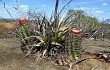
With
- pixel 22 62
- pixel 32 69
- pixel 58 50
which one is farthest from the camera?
pixel 58 50

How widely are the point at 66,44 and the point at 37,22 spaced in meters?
1.97

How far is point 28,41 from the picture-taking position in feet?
37.1

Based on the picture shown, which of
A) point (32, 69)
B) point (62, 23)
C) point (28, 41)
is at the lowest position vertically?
point (32, 69)

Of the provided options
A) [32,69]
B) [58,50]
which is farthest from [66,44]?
[32,69]

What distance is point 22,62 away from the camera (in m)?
9.94

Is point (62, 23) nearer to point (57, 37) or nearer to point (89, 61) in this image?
point (57, 37)

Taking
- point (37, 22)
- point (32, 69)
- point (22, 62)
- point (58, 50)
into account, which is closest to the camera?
point (32, 69)

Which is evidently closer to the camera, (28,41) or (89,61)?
(89,61)

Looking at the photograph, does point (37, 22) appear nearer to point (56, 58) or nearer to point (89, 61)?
point (56, 58)

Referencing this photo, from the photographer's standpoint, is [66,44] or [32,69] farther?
[66,44]

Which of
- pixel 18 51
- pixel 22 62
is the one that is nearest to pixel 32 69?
pixel 22 62

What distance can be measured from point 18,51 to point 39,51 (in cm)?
105

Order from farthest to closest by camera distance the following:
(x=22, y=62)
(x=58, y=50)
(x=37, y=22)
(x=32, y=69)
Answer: (x=37, y=22), (x=58, y=50), (x=22, y=62), (x=32, y=69)

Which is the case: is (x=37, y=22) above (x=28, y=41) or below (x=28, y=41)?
above
